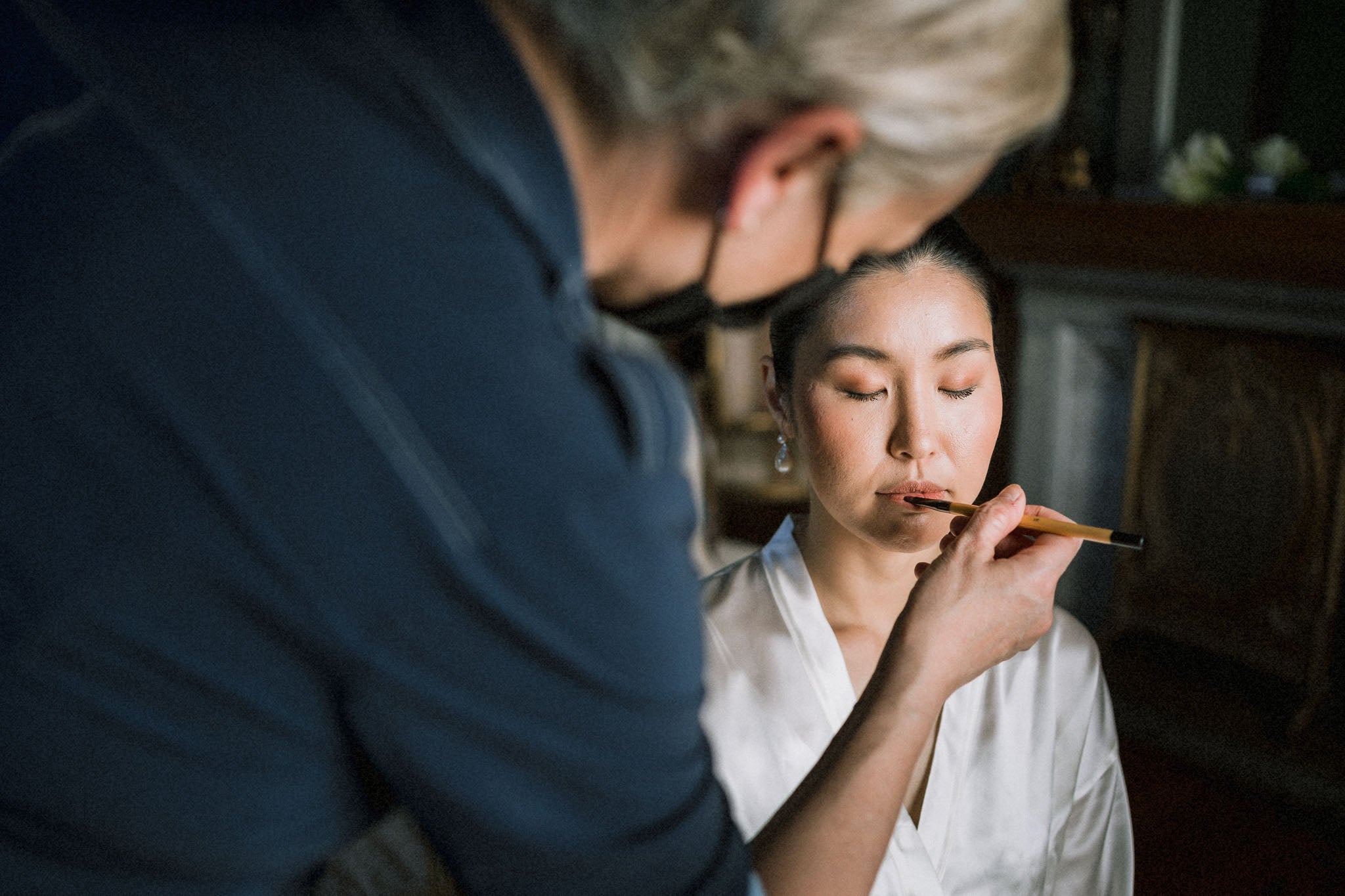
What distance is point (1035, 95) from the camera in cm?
56

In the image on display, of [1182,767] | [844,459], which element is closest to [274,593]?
[844,459]

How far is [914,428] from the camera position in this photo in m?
1.16

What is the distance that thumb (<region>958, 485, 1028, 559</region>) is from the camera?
88 centimetres

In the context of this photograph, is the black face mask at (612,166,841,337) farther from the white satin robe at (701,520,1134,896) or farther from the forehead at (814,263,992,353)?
the white satin robe at (701,520,1134,896)

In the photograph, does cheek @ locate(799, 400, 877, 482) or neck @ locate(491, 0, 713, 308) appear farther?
cheek @ locate(799, 400, 877, 482)

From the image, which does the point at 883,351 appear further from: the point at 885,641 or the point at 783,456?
the point at 885,641

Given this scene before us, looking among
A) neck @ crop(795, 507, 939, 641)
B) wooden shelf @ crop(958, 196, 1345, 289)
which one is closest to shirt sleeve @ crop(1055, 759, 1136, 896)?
neck @ crop(795, 507, 939, 641)

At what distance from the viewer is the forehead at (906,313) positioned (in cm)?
117

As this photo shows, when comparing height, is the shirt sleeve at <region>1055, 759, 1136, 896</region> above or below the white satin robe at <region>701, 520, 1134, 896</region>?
below

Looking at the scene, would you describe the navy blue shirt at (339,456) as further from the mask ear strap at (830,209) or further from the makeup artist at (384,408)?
the mask ear strap at (830,209)

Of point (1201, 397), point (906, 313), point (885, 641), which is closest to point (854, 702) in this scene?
point (885, 641)

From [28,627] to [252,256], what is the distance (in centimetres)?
20

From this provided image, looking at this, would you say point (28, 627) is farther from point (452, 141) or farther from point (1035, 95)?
point (1035, 95)

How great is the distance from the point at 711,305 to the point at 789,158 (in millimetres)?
144
